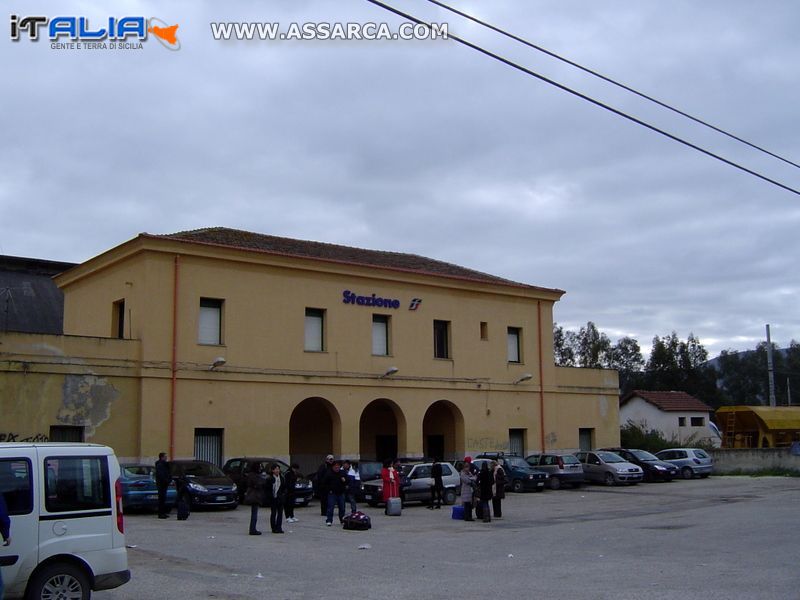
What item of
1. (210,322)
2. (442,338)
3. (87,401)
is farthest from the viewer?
(442,338)

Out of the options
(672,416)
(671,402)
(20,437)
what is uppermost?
(671,402)

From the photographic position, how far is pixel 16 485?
9367 mm

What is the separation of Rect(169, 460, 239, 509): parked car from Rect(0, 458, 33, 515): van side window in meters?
14.6

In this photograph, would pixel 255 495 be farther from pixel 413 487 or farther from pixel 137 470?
pixel 413 487

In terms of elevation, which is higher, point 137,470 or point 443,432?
point 443,432

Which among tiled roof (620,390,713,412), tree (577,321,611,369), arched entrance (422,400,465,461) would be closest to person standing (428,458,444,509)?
arched entrance (422,400,465,461)

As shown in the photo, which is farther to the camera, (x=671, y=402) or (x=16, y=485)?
(x=671, y=402)

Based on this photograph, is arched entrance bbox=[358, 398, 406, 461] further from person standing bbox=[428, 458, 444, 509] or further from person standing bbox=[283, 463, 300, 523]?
person standing bbox=[283, 463, 300, 523]

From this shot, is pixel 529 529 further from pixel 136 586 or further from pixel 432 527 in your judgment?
pixel 136 586

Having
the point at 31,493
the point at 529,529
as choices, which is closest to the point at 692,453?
the point at 529,529

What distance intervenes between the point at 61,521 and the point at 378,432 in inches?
1111

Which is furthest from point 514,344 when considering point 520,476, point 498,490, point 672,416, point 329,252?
point 672,416

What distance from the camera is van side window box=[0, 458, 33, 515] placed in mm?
9289

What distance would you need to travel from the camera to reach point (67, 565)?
9.56 m
